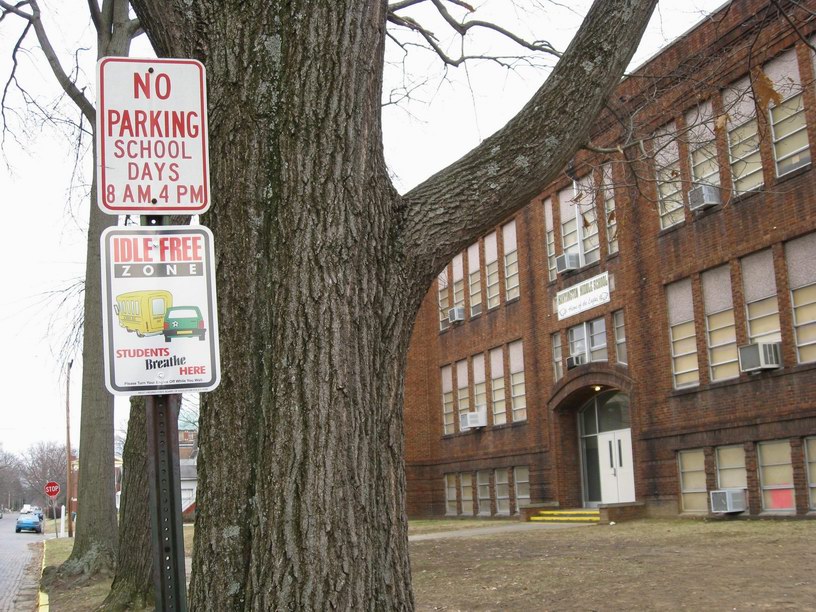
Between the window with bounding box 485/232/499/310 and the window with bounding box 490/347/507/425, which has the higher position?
the window with bounding box 485/232/499/310

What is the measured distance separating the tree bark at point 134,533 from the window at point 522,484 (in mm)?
18995

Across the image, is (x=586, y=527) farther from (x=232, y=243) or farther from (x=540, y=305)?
(x=232, y=243)

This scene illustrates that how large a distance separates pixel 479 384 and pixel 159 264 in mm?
30276

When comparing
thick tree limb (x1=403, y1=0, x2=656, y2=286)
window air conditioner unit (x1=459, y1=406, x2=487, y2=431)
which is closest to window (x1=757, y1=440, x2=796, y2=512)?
window air conditioner unit (x1=459, y1=406, x2=487, y2=431)

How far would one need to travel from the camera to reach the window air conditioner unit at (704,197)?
21.1 m

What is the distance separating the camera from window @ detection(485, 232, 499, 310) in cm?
3200

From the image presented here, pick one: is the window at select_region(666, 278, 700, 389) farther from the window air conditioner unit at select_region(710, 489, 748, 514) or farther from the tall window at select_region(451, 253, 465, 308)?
the tall window at select_region(451, 253, 465, 308)

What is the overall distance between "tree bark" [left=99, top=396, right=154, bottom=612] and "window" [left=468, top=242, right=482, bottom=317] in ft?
72.1

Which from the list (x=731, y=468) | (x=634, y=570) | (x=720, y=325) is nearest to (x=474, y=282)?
(x=720, y=325)

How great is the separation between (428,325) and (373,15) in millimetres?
32676

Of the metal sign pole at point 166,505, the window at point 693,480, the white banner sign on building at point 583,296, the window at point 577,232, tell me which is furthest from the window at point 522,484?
the metal sign pole at point 166,505

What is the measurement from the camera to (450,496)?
1361 inches

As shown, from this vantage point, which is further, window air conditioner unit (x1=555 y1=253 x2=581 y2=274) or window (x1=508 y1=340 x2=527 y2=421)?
window (x1=508 y1=340 x2=527 y2=421)

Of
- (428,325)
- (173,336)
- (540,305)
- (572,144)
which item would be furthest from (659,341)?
(173,336)
